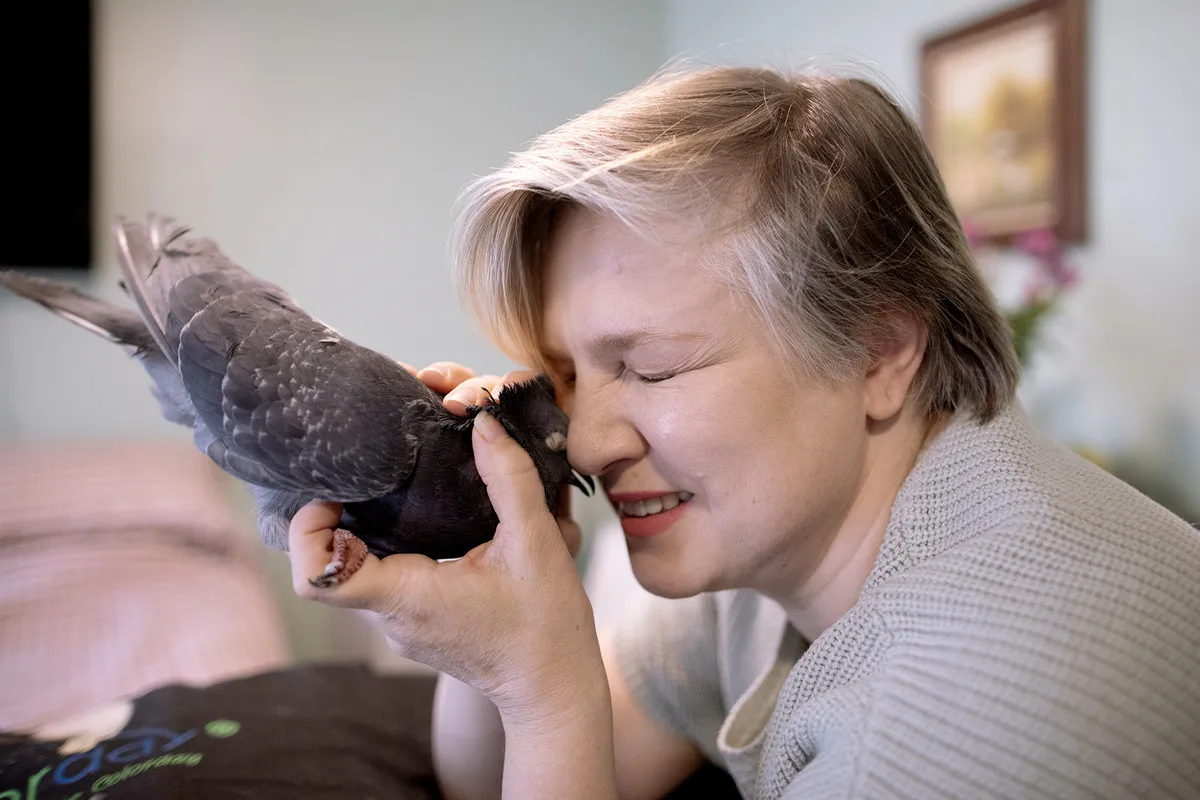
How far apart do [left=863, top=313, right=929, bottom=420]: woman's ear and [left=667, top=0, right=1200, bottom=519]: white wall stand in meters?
0.90

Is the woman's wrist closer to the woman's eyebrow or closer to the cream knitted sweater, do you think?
the cream knitted sweater

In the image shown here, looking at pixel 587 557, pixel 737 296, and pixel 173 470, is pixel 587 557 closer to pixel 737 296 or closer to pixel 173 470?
pixel 173 470

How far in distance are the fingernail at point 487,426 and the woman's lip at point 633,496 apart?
0.14 metres

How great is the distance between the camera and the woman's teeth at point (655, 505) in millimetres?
804

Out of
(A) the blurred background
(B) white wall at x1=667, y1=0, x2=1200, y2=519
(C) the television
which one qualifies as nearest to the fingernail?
(B) white wall at x1=667, y1=0, x2=1200, y2=519

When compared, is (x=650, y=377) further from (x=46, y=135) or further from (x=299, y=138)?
(x=46, y=135)

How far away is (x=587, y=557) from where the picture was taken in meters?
2.42

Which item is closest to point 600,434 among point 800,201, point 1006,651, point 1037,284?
point 800,201

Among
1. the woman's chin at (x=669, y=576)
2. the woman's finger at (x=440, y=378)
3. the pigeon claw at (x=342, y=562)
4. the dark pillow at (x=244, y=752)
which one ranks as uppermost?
the woman's finger at (x=440, y=378)

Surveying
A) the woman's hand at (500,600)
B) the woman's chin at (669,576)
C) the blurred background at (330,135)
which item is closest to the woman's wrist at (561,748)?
the woman's hand at (500,600)

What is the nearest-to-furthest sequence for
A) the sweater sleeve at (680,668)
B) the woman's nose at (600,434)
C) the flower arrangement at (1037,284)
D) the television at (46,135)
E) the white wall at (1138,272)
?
the woman's nose at (600,434)
the sweater sleeve at (680,668)
the white wall at (1138,272)
the flower arrangement at (1037,284)
the television at (46,135)

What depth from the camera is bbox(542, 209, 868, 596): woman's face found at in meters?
0.73

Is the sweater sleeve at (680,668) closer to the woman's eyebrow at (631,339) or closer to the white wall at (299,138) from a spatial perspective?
the woman's eyebrow at (631,339)

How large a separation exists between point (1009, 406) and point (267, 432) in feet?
2.60
